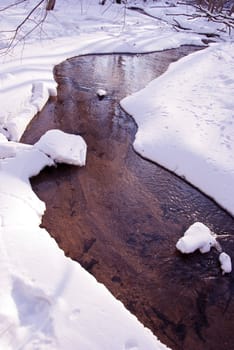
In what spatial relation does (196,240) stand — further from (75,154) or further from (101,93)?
(101,93)

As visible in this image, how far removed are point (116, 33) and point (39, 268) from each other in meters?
11.7

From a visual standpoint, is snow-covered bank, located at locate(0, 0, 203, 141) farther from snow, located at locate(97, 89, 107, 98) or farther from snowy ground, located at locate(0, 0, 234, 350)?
snow, located at locate(97, 89, 107, 98)

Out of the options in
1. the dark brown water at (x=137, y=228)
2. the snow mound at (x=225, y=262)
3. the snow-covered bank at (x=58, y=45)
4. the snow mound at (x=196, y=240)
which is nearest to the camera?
the dark brown water at (x=137, y=228)

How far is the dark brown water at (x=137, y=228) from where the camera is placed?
3428 millimetres

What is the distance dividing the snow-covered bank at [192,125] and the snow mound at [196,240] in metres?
0.84

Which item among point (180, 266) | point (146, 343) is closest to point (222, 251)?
point (180, 266)

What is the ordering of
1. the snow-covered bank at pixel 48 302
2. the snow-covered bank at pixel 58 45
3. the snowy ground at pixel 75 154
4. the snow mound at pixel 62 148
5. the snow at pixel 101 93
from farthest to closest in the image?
the snow at pixel 101 93 → the snow-covered bank at pixel 58 45 → the snow mound at pixel 62 148 → the snowy ground at pixel 75 154 → the snow-covered bank at pixel 48 302

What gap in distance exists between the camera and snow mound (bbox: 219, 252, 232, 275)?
12.9 ft

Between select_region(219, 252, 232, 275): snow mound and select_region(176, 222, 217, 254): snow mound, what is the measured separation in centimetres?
19

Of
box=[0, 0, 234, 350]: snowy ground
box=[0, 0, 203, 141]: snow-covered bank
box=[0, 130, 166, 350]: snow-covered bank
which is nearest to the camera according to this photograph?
box=[0, 130, 166, 350]: snow-covered bank

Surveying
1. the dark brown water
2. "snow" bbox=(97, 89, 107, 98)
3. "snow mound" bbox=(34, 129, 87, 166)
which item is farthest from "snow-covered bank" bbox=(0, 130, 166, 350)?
"snow" bbox=(97, 89, 107, 98)

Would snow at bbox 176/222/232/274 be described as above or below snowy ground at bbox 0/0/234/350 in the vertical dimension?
below

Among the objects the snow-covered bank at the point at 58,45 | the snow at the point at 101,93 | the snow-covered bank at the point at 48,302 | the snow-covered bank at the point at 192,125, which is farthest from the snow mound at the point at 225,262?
the snow at the point at 101,93

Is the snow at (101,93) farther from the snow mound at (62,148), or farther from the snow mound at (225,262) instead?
the snow mound at (225,262)
